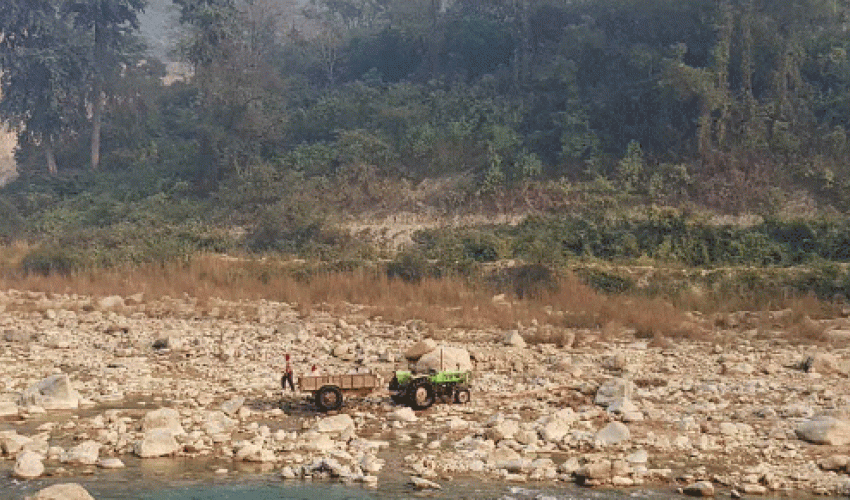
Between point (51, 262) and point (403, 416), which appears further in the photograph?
point (51, 262)

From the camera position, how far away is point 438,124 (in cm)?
4372

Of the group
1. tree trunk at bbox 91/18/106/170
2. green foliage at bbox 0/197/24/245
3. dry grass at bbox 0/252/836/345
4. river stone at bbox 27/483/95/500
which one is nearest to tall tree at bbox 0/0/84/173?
tree trunk at bbox 91/18/106/170

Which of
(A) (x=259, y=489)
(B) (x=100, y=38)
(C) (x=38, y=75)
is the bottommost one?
(A) (x=259, y=489)

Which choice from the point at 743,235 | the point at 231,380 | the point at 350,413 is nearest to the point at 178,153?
the point at 743,235

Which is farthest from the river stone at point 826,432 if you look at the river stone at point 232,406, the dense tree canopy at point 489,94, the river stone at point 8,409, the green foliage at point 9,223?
the green foliage at point 9,223

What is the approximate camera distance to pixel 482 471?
1249 cm

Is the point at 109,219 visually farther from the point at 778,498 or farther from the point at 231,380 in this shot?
the point at 778,498

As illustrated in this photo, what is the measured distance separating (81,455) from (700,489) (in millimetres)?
8071

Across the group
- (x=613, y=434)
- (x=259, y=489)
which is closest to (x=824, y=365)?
(x=613, y=434)

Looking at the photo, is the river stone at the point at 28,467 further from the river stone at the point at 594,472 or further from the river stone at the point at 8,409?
the river stone at the point at 594,472

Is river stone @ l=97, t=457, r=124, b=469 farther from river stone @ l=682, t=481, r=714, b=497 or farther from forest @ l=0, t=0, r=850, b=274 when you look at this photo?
forest @ l=0, t=0, r=850, b=274

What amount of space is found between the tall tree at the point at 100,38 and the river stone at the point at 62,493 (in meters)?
43.7

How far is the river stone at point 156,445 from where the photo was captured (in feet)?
43.0

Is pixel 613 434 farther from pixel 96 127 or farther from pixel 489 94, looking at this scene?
pixel 96 127
